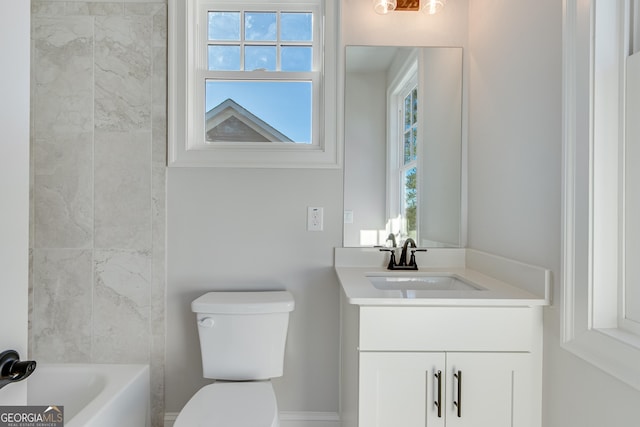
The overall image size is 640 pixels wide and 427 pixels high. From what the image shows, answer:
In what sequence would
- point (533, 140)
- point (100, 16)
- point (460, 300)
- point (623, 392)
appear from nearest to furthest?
1. point (623, 392)
2. point (460, 300)
3. point (533, 140)
4. point (100, 16)

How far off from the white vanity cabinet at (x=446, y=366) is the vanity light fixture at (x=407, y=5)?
1441 millimetres

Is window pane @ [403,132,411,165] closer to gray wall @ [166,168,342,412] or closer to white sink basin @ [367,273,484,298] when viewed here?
gray wall @ [166,168,342,412]

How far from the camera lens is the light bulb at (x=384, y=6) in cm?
182

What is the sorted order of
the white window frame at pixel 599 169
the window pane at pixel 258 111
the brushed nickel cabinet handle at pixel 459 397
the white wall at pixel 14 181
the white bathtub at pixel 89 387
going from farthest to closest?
the window pane at pixel 258 111 → the white bathtub at pixel 89 387 → the brushed nickel cabinet handle at pixel 459 397 → the white window frame at pixel 599 169 → the white wall at pixel 14 181

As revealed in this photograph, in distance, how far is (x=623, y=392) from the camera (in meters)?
0.94

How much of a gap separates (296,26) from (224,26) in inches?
14.9

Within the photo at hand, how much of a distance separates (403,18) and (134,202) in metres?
1.65

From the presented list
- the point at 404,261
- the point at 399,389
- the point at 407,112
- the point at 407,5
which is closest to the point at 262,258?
the point at 404,261

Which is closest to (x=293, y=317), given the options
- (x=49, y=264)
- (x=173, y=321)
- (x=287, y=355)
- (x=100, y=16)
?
(x=287, y=355)

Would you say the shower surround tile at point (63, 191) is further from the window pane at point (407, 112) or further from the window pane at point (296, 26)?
the window pane at point (407, 112)

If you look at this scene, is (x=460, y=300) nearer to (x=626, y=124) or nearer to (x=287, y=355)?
(x=626, y=124)

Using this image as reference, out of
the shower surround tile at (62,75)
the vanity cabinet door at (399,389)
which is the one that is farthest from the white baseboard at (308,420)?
the shower surround tile at (62,75)

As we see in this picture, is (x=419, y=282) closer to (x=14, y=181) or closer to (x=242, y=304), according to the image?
(x=242, y=304)

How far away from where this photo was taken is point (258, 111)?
1960 mm
